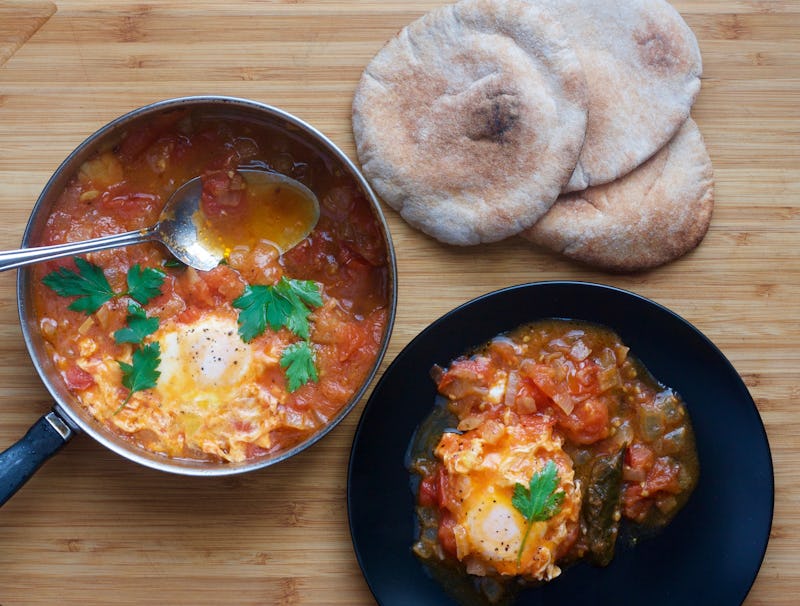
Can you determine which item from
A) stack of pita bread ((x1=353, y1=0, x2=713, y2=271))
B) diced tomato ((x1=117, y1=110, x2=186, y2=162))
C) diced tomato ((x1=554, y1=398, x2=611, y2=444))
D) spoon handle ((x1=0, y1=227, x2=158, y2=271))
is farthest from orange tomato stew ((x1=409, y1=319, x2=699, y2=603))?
diced tomato ((x1=117, y1=110, x2=186, y2=162))

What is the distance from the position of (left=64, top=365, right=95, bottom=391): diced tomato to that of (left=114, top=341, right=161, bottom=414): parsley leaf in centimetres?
12

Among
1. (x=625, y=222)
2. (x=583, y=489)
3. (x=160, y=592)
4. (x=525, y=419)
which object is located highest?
(x=625, y=222)

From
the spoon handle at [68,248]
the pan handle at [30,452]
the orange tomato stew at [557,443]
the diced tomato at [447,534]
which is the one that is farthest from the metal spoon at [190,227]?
the diced tomato at [447,534]

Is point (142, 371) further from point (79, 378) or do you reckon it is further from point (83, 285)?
point (83, 285)

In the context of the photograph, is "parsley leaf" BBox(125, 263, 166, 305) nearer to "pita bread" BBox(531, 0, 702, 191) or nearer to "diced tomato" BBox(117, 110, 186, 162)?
"diced tomato" BBox(117, 110, 186, 162)

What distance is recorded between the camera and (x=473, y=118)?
2.75 m

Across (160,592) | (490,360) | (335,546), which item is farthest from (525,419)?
(160,592)

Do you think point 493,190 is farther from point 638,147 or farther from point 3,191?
point 3,191

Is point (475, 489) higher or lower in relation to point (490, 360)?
lower

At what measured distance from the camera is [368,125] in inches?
111

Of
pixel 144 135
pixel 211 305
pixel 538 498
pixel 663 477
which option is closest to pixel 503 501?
pixel 538 498

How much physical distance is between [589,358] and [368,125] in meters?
1.19

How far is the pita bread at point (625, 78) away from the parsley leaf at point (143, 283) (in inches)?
60.1

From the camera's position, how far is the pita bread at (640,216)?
9.15 ft
